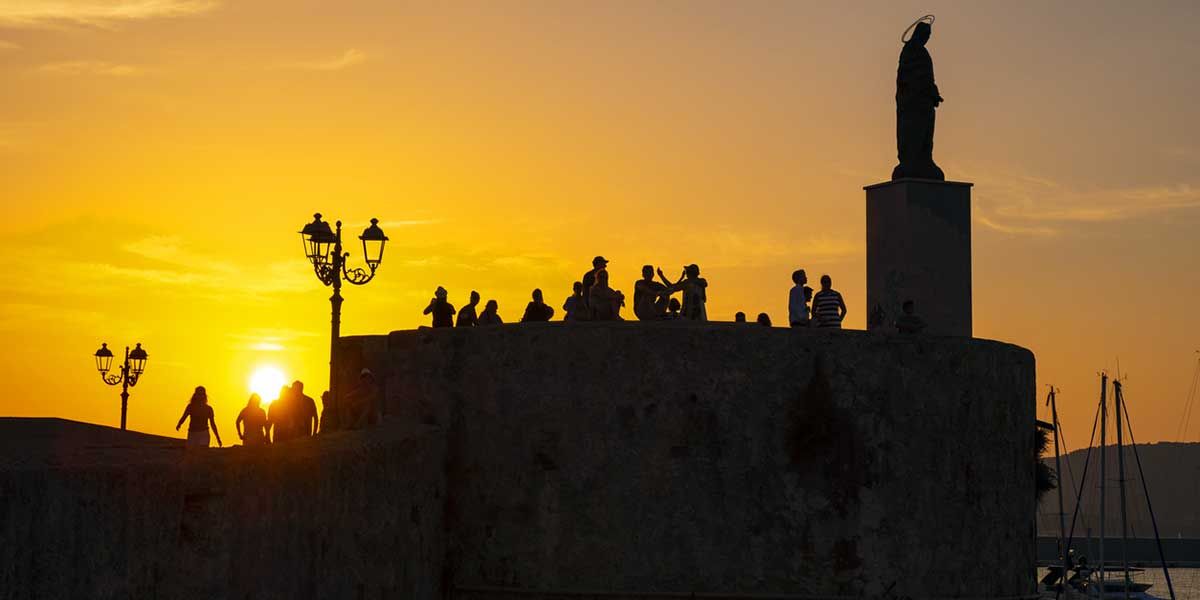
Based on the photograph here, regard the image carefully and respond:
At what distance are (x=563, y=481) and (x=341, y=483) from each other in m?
5.02

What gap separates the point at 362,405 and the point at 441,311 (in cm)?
353

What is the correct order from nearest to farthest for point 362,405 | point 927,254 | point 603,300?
point 362,405, point 603,300, point 927,254

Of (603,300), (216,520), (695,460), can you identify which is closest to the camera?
(216,520)

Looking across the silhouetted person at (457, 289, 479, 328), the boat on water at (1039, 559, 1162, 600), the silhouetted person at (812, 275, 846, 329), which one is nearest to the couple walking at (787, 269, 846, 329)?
the silhouetted person at (812, 275, 846, 329)

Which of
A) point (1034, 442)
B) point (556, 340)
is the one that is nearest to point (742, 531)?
point (556, 340)

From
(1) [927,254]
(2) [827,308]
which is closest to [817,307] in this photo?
(2) [827,308]

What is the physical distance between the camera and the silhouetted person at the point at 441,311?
26031 mm

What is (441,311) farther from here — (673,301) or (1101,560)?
(1101,560)

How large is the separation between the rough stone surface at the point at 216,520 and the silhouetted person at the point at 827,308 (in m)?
5.34

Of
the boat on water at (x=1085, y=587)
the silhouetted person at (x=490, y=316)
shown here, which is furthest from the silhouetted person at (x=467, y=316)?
the boat on water at (x=1085, y=587)

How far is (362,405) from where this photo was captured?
22812 mm

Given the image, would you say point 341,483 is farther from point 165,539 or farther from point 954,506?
point 954,506

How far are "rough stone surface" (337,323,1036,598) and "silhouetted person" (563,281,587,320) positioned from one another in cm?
106

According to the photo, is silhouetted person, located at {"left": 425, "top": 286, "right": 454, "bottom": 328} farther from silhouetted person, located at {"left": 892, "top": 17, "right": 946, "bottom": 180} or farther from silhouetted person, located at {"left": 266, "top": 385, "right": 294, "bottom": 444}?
silhouetted person, located at {"left": 892, "top": 17, "right": 946, "bottom": 180}
